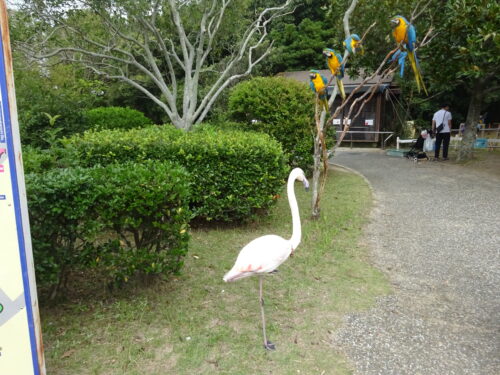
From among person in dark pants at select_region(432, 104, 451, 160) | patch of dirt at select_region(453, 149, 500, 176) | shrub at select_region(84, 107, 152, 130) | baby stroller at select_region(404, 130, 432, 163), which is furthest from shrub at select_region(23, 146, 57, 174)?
person in dark pants at select_region(432, 104, 451, 160)

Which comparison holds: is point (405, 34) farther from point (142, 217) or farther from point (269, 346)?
point (269, 346)

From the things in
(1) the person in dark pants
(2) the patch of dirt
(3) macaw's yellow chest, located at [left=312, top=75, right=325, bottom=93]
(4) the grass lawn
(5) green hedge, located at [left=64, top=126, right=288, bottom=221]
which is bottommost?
(4) the grass lawn

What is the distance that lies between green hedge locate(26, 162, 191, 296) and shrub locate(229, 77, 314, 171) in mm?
5846

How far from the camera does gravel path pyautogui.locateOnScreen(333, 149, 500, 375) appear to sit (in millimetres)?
2965

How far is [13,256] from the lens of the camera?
6.78 feet

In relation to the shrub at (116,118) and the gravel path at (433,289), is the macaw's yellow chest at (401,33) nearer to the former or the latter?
the gravel path at (433,289)

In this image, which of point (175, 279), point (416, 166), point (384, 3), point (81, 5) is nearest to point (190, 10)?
point (81, 5)

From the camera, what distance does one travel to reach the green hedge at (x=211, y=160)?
548 cm

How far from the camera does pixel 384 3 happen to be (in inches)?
404

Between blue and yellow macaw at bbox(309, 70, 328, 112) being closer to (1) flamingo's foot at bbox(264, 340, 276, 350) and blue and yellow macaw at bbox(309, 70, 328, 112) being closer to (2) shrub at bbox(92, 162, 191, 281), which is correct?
(2) shrub at bbox(92, 162, 191, 281)

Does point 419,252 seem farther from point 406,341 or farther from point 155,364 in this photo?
point 155,364

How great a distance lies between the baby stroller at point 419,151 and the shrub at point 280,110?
600cm

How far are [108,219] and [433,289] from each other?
3713 mm

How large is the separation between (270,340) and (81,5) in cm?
888
